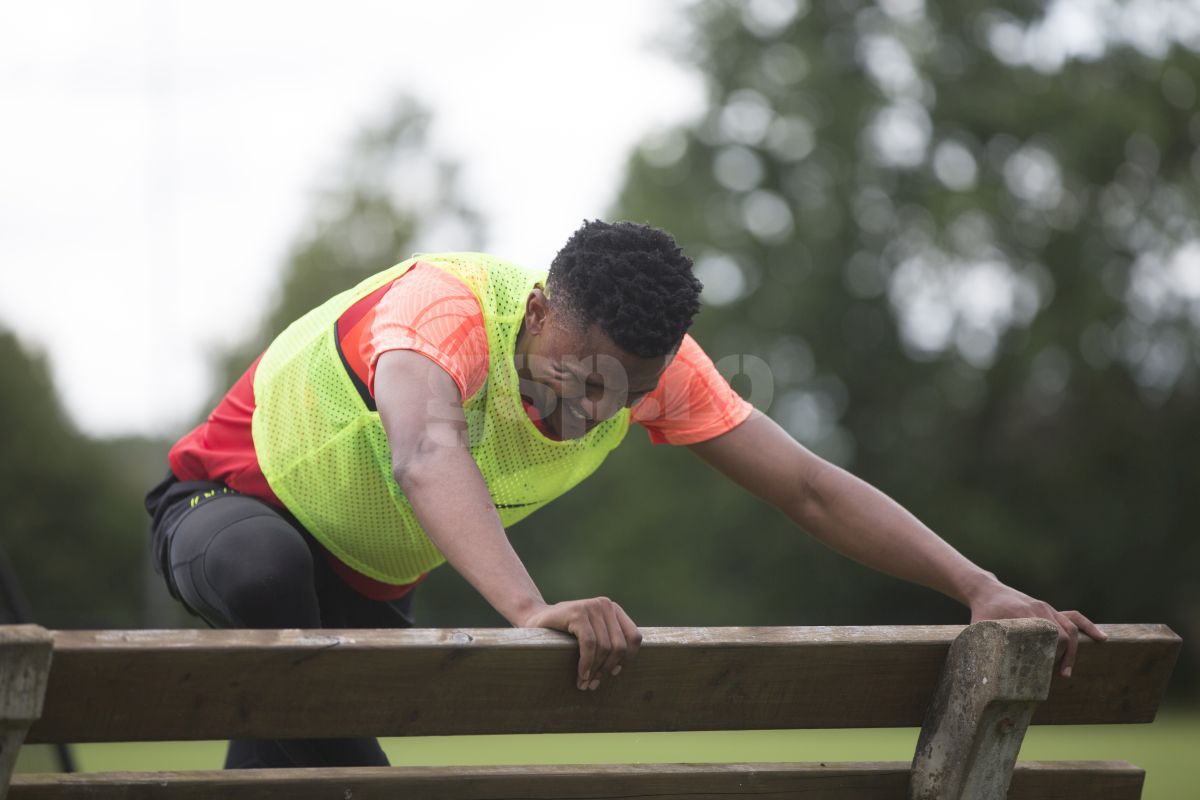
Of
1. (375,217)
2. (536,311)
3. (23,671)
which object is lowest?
(375,217)

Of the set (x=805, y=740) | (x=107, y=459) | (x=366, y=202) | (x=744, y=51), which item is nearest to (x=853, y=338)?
(x=744, y=51)

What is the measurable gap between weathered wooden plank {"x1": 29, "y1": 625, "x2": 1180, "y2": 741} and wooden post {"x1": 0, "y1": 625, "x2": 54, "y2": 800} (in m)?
0.06

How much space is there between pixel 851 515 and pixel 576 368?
781 millimetres

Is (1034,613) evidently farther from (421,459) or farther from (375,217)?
(375,217)

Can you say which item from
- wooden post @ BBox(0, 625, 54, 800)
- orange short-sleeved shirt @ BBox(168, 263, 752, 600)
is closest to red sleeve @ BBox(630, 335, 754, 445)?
orange short-sleeved shirt @ BBox(168, 263, 752, 600)

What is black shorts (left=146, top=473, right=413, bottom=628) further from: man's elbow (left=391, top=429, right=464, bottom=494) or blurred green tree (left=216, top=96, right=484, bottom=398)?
blurred green tree (left=216, top=96, right=484, bottom=398)

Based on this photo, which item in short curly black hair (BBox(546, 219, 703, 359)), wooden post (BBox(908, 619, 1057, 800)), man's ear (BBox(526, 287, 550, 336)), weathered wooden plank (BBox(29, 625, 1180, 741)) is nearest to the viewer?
weathered wooden plank (BBox(29, 625, 1180, 741))

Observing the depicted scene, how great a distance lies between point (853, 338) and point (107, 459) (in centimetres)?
1233

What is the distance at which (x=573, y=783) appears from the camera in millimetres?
2188

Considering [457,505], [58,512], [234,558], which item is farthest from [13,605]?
[58,512]

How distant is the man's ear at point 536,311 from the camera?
2840 millimetres

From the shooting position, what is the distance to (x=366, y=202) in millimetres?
33438

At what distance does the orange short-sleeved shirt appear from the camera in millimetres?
2660

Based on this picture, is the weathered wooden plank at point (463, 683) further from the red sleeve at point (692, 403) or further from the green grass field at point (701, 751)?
the green grass field at point (701, 751)
